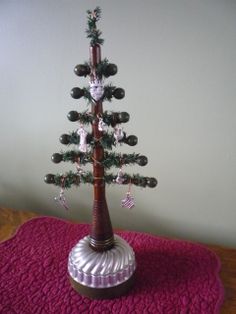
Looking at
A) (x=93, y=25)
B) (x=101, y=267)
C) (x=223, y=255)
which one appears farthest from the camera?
(x=223, y=255)

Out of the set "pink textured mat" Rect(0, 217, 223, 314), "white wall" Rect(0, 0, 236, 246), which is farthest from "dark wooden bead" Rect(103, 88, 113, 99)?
"pink textured mat" Rect(0, 217, 223, 314)

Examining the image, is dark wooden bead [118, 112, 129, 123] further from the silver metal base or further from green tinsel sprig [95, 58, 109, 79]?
the silver metal base

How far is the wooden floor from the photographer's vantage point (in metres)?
0.70

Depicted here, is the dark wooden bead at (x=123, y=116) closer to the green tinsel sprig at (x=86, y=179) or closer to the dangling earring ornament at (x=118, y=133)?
the dangling earring ornament at (x=118, y=133)

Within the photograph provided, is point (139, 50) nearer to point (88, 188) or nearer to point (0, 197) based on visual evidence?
point (88, 188)

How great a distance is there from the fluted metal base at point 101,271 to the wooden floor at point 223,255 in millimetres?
232

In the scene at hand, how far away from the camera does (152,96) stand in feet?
2.85

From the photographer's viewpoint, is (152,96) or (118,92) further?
(152,96)

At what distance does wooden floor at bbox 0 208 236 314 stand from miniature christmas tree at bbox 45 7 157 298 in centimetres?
24

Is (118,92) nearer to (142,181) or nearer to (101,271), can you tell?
(142,181)

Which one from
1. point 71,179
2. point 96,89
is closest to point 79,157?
point 71,179

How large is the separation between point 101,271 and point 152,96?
1.62 ft

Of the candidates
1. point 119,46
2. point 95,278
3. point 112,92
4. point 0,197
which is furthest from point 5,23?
point 95,278

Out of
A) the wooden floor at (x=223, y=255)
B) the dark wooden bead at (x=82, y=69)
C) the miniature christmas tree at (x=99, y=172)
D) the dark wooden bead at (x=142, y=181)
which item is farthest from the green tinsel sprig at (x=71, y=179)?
the wooden floor at (x=223, y=255)
